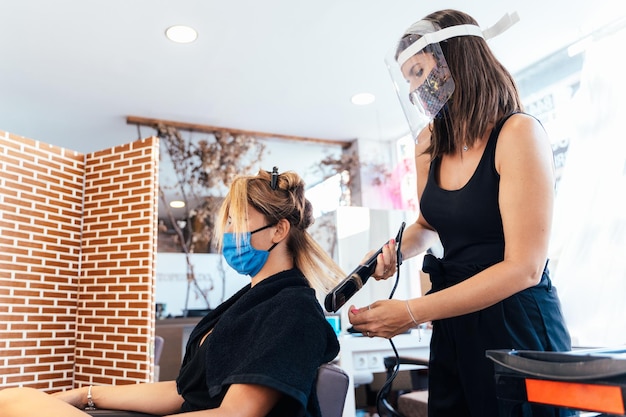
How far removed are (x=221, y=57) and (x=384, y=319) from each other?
111 inches

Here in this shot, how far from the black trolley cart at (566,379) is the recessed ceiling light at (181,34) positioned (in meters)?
2.88

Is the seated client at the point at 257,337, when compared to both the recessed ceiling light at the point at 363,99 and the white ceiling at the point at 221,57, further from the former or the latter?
the recessed ceiling light at the point at 363,99

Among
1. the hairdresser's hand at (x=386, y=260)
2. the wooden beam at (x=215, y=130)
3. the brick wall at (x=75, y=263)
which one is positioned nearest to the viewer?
the hairdresser's hand at (x=386, y=260)

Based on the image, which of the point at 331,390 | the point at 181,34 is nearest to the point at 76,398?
the point at 331,390

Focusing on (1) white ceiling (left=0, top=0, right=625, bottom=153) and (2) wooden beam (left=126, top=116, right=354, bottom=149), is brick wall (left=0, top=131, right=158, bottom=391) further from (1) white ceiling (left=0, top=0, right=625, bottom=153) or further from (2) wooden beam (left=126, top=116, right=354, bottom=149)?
(2) wooden beam (left=126, top=116, right=354, bottom=149)

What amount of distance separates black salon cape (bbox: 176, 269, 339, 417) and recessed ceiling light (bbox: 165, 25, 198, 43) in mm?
2180

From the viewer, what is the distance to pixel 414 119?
1357mm

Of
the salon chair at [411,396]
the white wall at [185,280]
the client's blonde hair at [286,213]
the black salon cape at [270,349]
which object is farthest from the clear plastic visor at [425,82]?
the white wall at [185,280]

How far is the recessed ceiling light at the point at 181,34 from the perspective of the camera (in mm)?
3068

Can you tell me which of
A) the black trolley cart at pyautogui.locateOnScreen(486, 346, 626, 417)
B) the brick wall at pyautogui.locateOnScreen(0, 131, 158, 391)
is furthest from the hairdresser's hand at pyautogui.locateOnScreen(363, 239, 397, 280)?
the brick wall at pyautogui.locateOnScreen(0, 131, 158, 391)

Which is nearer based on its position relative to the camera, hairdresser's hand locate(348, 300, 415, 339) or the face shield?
Answer: hairdresser's hand locate(348, 300, 415, 339)

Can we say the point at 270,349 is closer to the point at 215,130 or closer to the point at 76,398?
the point at 76,398

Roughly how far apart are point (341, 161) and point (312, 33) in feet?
6.37

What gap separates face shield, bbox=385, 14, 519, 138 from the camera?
46.3 inches
